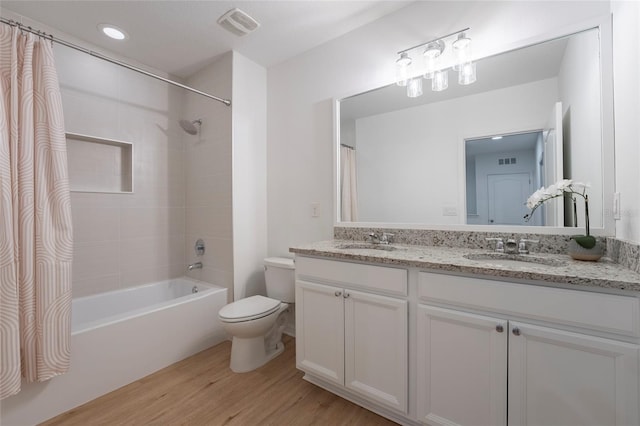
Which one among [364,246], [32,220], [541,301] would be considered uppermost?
[32,220]

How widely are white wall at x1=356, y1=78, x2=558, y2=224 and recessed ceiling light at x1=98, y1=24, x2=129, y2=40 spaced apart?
1907mm

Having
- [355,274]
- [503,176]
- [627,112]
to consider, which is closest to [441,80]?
[503,176]

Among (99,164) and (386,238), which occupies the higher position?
(99,164)

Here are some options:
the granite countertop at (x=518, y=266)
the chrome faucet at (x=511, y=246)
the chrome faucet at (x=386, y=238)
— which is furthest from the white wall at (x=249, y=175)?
the chrome faucet at (x=511, y=246)

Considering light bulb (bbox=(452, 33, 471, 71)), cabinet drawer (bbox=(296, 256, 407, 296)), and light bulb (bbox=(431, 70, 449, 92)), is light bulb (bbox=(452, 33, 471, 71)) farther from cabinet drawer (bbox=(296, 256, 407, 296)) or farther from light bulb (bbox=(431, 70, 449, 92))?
cabinet drawer (bbox=(296, 256, 407, 296))

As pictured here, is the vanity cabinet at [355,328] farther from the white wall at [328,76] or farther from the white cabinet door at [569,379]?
the white wall at [328,76]

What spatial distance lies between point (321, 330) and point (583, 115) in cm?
175

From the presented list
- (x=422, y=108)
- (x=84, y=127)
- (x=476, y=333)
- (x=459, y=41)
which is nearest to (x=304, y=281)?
(x=476, y=333)

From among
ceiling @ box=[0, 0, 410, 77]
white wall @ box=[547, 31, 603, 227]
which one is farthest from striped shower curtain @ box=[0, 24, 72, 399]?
white wall @ box=[547, 31, 603, 227]

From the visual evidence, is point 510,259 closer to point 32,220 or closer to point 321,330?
point 321,330

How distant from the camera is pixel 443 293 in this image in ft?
3.93

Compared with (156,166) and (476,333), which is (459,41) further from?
(156,166)

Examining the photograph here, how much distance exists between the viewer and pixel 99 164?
2307 mm

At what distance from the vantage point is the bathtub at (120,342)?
4.81ft
